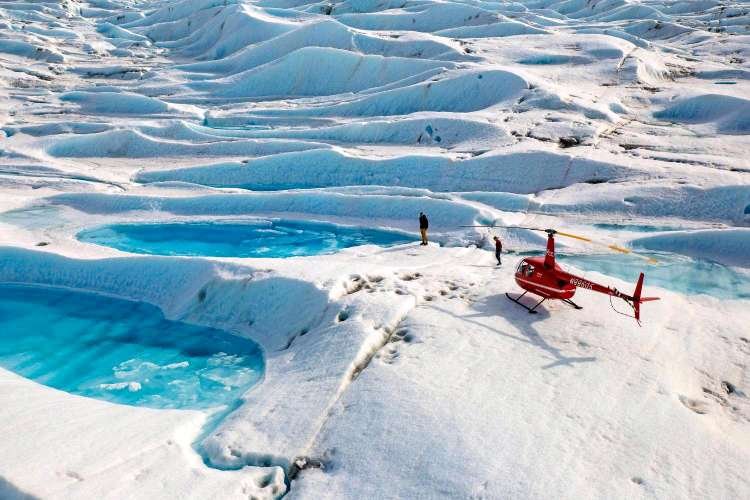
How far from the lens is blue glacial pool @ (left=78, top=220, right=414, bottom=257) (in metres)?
17.5

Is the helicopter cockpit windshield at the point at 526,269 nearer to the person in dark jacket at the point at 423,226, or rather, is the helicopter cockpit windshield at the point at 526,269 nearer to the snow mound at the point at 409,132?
the person in dark jacket at the point at 423,226

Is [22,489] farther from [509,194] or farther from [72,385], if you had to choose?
[509,194]

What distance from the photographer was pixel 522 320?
1068 centimetres

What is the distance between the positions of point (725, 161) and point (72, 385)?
20.7 meters

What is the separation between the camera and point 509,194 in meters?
19.2

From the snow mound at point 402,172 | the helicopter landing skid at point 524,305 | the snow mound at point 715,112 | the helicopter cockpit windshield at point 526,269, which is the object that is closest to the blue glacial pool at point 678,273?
the helicopter landing skid at point 524,305

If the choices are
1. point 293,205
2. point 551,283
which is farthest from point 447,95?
point 551,283

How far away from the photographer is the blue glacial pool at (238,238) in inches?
687

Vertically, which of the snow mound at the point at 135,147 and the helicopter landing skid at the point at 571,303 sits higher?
the helicopter landing skid at the point at 571,303

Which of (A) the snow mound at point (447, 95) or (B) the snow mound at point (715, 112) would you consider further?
(A) the snow mound at point (447, 95)

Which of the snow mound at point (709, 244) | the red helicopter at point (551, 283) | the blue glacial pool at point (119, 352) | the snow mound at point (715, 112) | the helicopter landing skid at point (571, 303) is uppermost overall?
the snow mound at point (715, 112)

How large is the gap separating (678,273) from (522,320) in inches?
233

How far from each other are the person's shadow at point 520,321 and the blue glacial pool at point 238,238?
6.08 m

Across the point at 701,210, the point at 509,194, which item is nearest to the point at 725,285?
the point at 701,210
